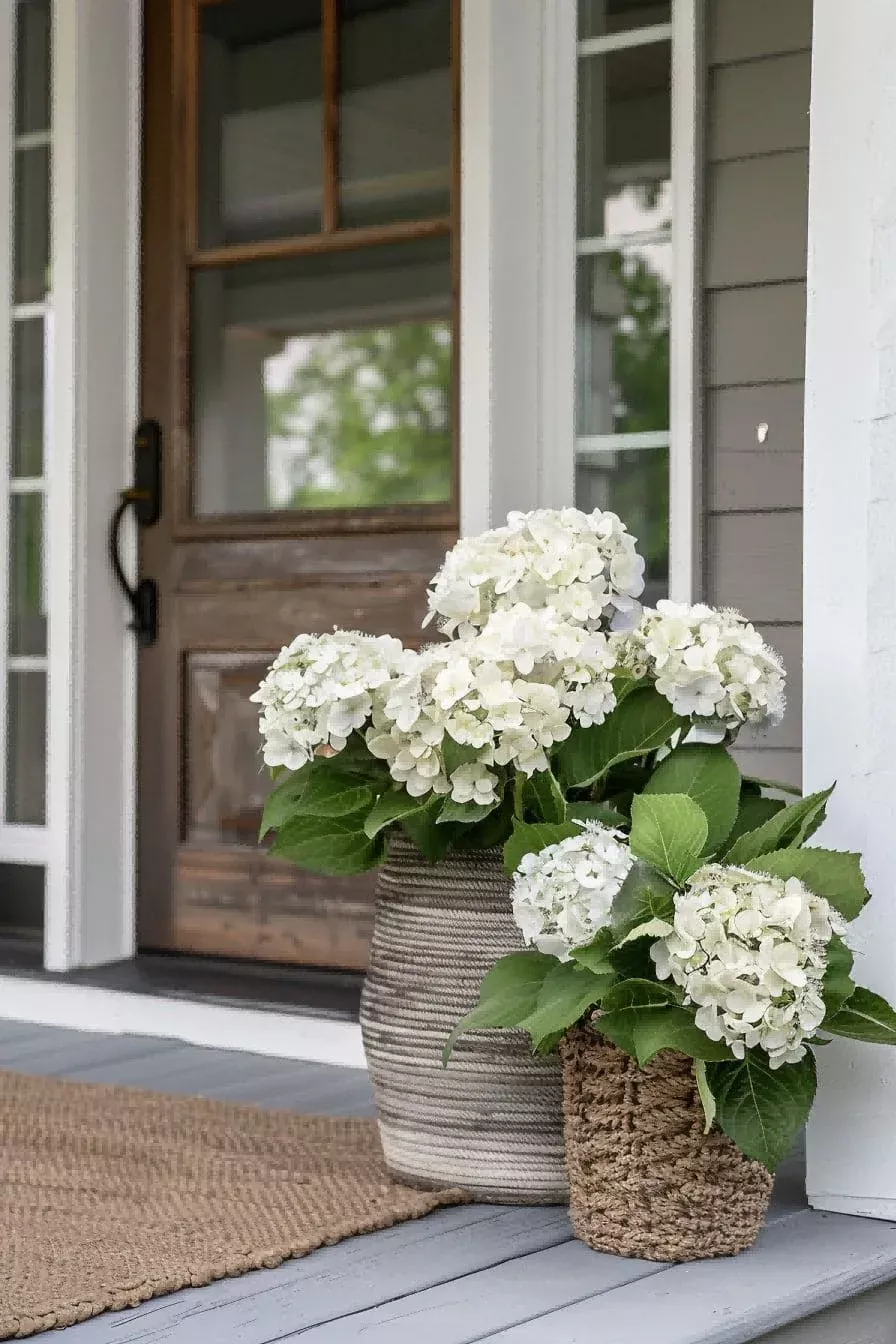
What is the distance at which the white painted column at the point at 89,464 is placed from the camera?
3.37 m

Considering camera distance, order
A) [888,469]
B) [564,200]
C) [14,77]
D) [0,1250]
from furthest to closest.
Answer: [14,77]
[564,200]
[888,469]
[0,1250]

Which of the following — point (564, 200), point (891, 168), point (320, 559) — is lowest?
point (320, 559)

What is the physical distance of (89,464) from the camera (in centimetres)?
339

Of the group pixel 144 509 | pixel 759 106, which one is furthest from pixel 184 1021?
pixel 759 106

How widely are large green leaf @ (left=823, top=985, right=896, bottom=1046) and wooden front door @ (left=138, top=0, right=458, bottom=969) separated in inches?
57.7

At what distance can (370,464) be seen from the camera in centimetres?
324

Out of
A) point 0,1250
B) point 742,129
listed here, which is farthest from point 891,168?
point 0,1250

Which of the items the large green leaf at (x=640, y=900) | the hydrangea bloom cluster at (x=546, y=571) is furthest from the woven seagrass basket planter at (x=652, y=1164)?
the hydrangea bloom cluster at (x=546, y=571)

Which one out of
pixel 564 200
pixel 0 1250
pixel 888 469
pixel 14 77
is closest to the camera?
pixel 0 1250

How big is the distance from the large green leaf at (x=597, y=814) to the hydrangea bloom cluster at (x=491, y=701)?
0.19 ft

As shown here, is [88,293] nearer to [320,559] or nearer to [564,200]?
[320,559]

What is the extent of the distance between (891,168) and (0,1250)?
1493 millimetres

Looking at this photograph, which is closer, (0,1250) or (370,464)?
(0,1250)

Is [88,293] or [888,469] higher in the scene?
[88,293]
